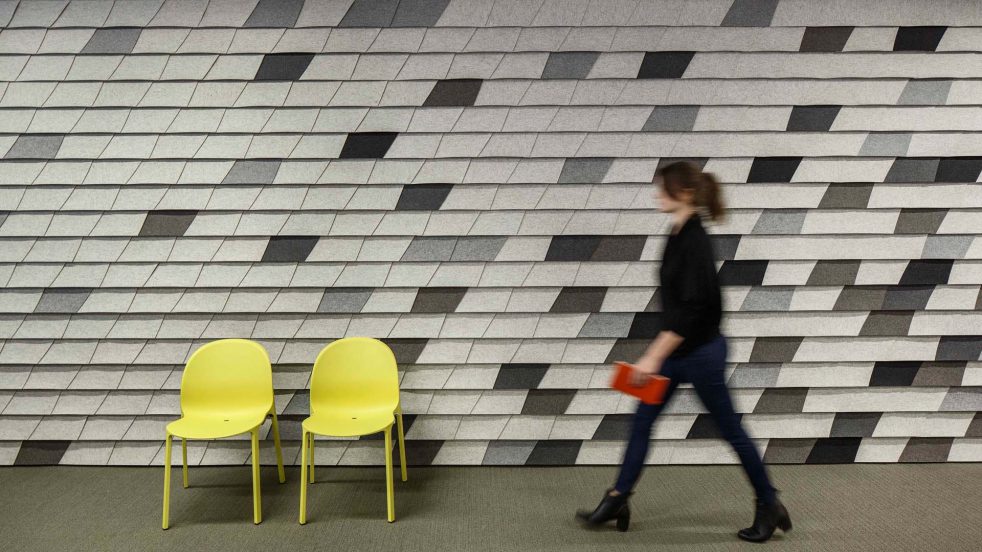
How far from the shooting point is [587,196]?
131 inches

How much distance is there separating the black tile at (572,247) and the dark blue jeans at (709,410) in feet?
2.98

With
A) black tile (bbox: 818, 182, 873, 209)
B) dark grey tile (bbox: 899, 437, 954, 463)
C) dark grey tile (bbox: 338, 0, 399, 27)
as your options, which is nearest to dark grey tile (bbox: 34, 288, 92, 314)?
dark grey tile (bbox: 338, 0, 399, 27)

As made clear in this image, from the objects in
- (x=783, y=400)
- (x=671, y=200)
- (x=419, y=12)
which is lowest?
(x=783, y=400)

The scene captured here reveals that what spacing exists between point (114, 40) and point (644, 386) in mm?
3099

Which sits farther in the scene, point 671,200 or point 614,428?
point 614,428

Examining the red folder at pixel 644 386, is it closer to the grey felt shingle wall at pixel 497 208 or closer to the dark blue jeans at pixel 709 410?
the dark blue jeans at pixel 709 410

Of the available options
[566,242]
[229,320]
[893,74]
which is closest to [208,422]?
[229,320]

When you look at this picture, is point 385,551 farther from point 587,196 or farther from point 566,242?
point 587,196

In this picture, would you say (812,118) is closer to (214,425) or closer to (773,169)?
(773,169)

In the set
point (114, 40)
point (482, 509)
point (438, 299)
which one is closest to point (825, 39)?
point (438, 299)

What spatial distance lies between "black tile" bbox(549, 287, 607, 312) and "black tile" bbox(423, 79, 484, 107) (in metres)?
1.09

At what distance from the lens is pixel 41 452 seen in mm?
3502

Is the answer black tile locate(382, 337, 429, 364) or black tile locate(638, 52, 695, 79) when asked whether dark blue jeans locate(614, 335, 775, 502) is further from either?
black tile locate(638, 52, 695, 79)

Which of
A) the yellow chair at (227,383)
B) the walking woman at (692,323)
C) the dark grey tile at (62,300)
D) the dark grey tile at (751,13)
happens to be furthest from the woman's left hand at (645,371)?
the dark grey tile at (62,300)
